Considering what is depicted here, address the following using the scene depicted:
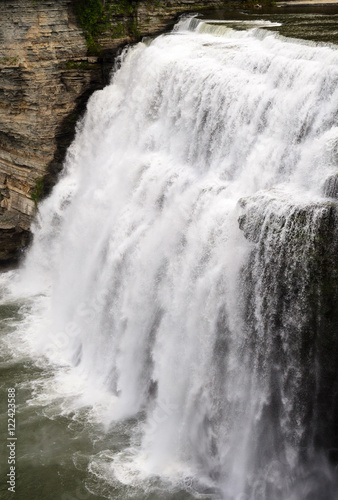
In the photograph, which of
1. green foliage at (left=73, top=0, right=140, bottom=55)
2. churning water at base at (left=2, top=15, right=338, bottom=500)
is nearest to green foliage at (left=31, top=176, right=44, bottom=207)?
churning water at base at (left=2, top=15, right=338, bottom=500)

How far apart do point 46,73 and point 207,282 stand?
9.53 meters

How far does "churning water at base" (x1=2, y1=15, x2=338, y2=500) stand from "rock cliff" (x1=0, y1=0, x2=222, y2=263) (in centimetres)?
154

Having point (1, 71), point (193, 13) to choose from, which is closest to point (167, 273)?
point (1, 71)

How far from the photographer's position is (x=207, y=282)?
35.6 ft

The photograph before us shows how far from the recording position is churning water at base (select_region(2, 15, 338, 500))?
9172mm

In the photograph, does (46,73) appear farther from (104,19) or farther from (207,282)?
(207,282)

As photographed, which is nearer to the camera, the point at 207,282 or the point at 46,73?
the point at 207,282

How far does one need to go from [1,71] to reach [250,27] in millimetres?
7162

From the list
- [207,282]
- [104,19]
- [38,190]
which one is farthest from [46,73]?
[207,282]

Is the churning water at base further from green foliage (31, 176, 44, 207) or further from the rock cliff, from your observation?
green foliage (31, 176, 44, 207)

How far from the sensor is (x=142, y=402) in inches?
488

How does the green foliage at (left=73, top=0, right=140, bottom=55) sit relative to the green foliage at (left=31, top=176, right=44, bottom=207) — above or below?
above

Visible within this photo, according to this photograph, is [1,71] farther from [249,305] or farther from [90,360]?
[249,305]

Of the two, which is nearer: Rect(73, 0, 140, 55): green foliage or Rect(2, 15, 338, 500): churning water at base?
Rect(2, 15, 338, 500): churning water at base
